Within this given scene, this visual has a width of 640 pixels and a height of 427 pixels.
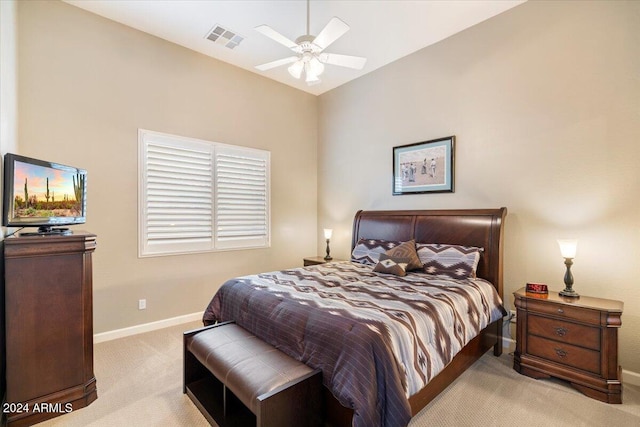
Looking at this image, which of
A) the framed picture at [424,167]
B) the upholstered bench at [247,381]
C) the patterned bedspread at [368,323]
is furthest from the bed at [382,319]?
the framed picture at [424,167]

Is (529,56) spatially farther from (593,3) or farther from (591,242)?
(591,242)

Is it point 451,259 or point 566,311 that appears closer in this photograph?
point 566,311

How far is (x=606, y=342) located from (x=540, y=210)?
126cm

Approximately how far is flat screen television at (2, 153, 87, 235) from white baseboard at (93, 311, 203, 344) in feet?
4.57

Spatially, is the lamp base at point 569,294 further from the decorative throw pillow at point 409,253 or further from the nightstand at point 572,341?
the decorative throw pillow at point 409,253

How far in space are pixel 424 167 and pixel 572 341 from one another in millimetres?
2354

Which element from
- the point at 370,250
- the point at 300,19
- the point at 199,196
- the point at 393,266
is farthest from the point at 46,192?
the point at 370,250

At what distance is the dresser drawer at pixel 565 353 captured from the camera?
2344mm

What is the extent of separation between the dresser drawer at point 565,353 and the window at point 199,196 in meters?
3.59

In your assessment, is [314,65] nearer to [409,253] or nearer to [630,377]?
[409,253]

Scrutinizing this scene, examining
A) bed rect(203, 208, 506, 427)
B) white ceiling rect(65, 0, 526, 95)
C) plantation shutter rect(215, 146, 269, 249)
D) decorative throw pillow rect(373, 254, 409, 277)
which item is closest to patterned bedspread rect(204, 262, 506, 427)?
bed rect(203, 208, 506, 427)

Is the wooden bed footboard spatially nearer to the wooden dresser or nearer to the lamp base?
the lamp base

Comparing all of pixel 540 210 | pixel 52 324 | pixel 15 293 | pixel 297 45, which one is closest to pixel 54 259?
pixel 15 293

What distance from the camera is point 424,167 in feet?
12.9
